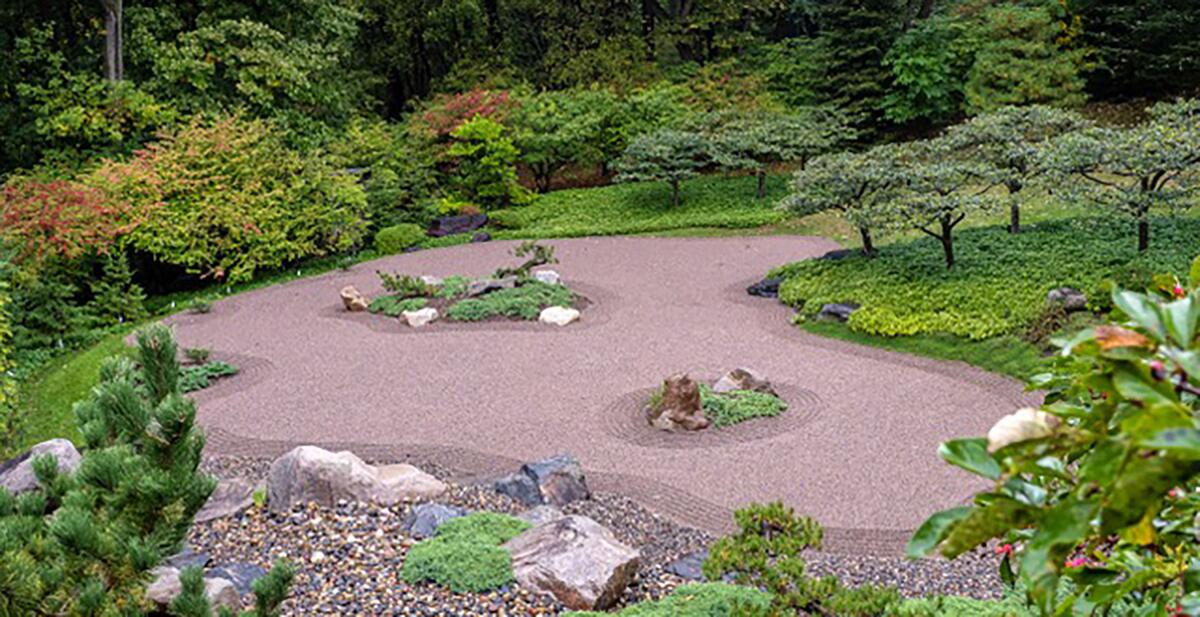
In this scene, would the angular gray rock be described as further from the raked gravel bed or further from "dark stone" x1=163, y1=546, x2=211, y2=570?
"dark stone" x1=163, y1=546, x2=211, y2=570

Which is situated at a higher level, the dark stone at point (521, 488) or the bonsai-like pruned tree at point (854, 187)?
the bonsai-like pruned tree at point (854, 187)

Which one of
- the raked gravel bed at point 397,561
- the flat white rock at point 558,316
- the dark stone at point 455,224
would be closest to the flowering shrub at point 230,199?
the dark stone at point 455,224

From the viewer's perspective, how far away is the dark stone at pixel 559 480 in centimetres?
667

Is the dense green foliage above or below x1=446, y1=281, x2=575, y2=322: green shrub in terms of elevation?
above

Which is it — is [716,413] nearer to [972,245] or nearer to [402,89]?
[972,245]

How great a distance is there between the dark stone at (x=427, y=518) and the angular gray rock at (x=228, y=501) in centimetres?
121

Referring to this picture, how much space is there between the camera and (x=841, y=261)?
525 inches

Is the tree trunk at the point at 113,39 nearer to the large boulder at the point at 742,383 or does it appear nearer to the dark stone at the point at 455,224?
the dark stone at the point at 455,224

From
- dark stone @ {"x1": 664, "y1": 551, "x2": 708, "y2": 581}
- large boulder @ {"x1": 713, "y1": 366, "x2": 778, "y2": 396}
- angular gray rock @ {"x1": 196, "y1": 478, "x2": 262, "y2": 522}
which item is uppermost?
dark stone @ {"x1": 664, "y1": 551, "x2": 708, "y2": 581}

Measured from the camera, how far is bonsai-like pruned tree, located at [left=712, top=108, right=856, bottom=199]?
19438 millimetres

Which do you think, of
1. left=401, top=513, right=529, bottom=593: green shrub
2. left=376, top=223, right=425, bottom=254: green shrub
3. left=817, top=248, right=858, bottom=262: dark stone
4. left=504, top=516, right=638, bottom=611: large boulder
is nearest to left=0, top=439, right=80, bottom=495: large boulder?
left=401, top=513, right=529, bottom=593: green shrub

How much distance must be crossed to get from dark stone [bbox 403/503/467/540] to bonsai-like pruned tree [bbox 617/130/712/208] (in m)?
14.7

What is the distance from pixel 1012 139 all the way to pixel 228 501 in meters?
11.6

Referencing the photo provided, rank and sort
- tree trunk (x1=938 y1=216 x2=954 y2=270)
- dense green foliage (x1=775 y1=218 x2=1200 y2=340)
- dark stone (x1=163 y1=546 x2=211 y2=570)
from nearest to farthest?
dark stone (x1=163 y1=546 x2=211 y2=570) < dense green foliage (x1=775 y1=218 x2=1200 y2=340) < tree trunk (x1=938 y1=216 x2=954 y2=270)
